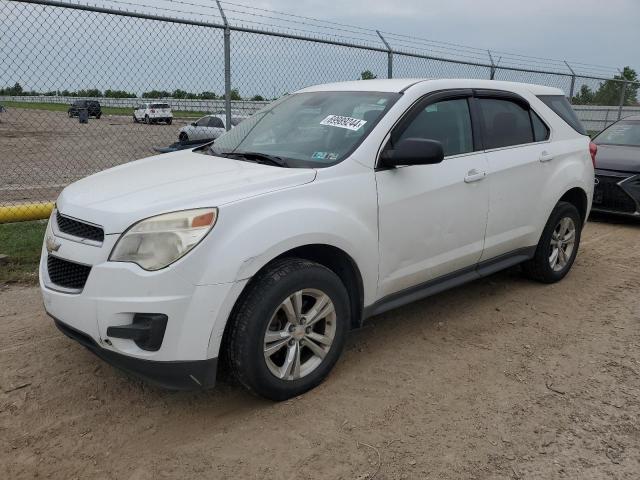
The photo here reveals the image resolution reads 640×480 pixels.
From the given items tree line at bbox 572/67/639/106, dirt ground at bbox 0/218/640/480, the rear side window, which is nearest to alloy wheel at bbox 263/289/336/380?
dirt ground at bbox 0/218/640/480

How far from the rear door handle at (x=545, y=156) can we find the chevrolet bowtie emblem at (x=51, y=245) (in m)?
3.64

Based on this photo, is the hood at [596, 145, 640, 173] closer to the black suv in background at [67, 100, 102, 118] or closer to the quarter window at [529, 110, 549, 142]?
the quarter window at [529, 110, 549, 142]

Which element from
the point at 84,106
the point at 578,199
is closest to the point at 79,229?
the point at 578,199

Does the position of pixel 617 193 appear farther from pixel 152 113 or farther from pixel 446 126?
pixel 152 113

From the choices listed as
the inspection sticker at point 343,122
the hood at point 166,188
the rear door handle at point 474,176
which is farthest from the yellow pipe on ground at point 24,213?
the rear door handle at point 474,176

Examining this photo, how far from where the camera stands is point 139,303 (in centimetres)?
257

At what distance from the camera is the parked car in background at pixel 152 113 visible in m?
8.76

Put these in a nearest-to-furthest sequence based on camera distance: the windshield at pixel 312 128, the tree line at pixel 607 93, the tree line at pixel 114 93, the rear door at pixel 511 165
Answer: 1. the windshield at pixel 312 128
2. the rear door at pixel 511 165
3. the tree line at pixel 114 93
4. the tree line at pixel 607 93

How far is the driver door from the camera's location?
135 inches

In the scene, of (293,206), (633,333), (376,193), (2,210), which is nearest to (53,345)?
(293,206)

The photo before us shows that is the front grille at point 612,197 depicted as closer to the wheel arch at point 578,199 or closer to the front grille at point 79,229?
the wheel arch at point 578,199

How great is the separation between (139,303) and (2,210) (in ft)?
15.4

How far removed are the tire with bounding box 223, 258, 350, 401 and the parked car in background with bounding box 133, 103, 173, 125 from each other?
616cm

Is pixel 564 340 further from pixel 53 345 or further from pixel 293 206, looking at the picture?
pixel 53 345
